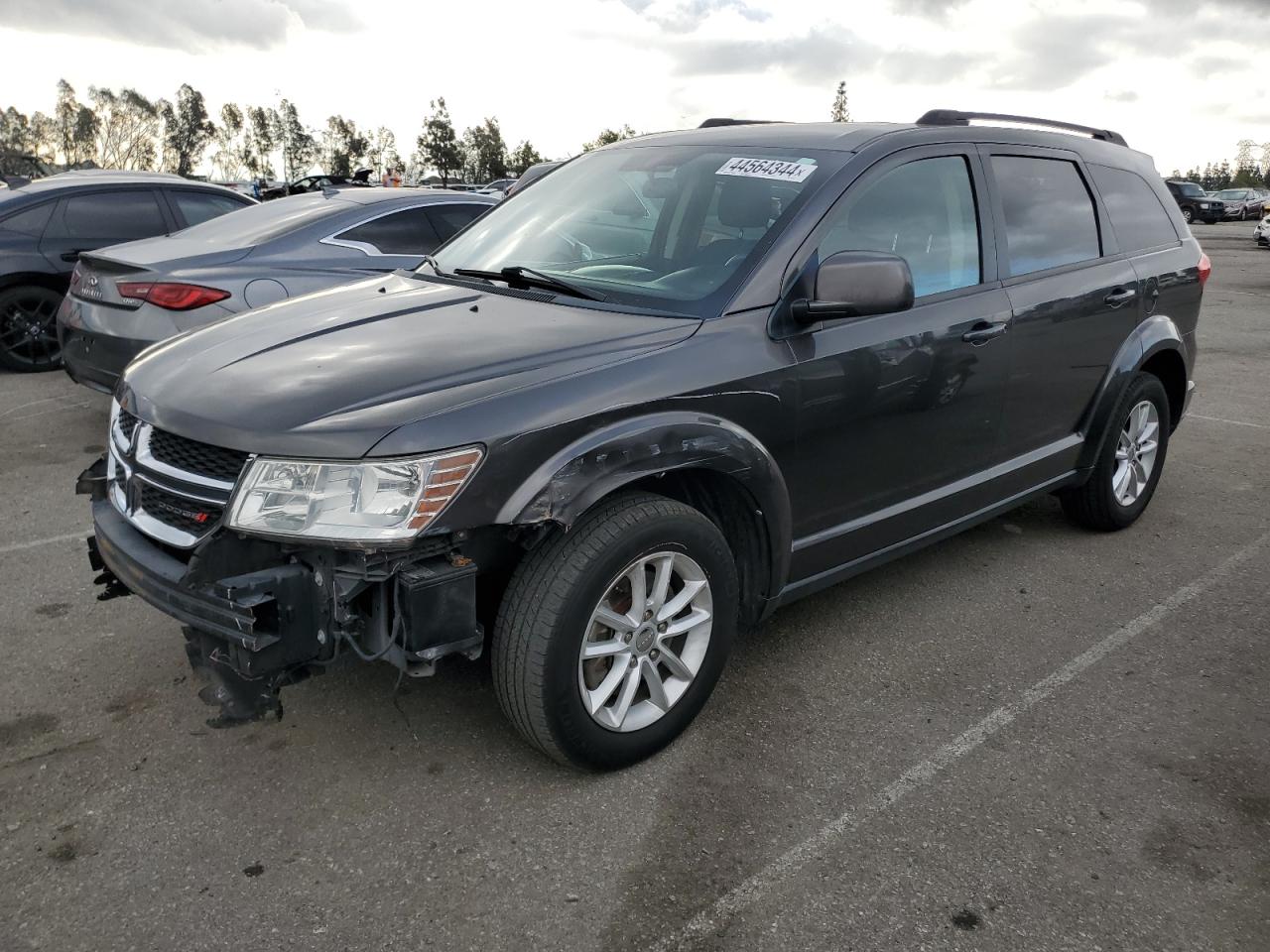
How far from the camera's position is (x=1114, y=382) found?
4.59 metres

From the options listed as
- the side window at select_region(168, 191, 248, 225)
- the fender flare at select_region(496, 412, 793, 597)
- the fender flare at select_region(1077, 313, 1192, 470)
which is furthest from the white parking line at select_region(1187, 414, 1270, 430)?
the side window at select_region(168, 191, 248, 225)

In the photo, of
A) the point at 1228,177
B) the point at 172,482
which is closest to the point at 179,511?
the point at 172,482

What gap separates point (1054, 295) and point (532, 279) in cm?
211

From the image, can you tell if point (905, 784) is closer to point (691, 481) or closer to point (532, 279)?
point (691, 481)

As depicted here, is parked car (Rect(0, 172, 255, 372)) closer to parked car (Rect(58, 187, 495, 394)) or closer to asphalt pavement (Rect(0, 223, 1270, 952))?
parked car (Rect(58, 187, 495, 394))

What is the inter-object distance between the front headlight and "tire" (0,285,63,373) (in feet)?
22.2

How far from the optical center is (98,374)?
5.75 metres

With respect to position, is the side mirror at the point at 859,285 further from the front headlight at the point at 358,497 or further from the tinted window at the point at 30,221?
the tinted window at the point at 30,221

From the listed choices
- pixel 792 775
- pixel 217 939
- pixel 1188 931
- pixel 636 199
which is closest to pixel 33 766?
pixel 217 939

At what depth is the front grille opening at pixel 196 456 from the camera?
8.47 feet

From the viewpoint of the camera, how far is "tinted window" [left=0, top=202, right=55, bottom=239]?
8023 mm

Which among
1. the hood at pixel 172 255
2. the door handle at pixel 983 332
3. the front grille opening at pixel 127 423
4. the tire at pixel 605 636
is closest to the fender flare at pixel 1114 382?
the door handle at pixel 983 332

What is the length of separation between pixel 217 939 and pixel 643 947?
0.95 m

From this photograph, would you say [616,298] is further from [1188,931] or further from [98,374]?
[98,374]
